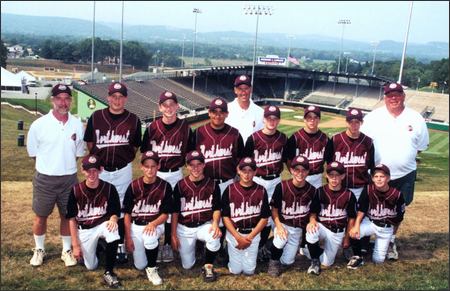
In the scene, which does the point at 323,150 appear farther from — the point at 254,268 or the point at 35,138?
the point at 35,138

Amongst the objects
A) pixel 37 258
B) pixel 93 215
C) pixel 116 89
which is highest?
pixel 116 89

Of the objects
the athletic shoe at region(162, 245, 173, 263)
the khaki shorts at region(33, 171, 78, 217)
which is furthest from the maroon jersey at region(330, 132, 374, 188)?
the khaki shorts at region(33, 171, 78, 217)

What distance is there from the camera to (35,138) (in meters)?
5.38

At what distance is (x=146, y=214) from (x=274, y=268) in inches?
68.7

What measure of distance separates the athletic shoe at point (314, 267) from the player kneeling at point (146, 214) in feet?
6.36

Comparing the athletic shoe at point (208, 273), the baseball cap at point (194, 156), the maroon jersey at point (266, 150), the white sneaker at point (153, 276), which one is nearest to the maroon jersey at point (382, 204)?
the maroon jersey at point (266, 150)

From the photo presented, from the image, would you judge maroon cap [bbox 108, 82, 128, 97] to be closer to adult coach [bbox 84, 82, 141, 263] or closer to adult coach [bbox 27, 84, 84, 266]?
adult coach [bbox 84, 82, 141, 263]

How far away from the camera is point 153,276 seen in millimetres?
5117

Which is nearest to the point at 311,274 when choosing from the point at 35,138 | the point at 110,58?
the point at 35,138

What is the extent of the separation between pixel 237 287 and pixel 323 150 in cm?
215

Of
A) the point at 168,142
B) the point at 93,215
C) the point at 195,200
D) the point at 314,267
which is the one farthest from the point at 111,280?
the point at 314,267

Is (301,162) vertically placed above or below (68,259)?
above

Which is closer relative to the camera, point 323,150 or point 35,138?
point 35,138

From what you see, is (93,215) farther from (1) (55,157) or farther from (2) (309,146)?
(2) (309,146)
